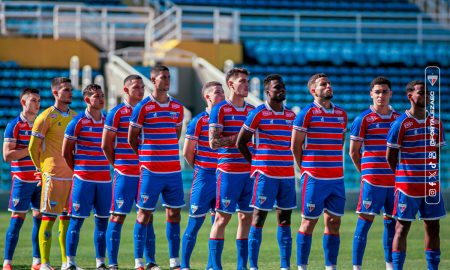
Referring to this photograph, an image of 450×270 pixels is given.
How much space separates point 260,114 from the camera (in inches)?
437

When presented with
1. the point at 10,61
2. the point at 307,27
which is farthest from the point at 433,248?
the point at 307,27

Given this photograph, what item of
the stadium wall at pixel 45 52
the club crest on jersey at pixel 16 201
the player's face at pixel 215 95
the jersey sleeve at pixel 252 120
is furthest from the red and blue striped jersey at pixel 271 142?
the stadium wall at pixel 45 52

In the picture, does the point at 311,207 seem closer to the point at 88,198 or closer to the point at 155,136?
the point at 155,136

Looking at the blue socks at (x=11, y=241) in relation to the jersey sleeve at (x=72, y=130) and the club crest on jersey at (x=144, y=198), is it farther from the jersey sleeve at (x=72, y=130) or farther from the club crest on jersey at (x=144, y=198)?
the club crest on jersey at (x=144, y=198)

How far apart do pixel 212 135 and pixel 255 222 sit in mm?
979

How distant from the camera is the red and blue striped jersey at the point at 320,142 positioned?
36.1ft

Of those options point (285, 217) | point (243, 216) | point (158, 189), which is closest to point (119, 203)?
point (158, 189)

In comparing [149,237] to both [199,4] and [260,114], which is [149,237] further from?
[199,4]

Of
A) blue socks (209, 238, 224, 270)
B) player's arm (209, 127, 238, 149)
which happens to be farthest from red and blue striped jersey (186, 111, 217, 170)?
blue socks (209, 238, 224, 270)

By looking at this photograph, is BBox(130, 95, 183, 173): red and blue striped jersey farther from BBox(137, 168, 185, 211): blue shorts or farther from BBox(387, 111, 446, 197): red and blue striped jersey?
BBox(387, 111, 446, 197): red and blue striped jersey

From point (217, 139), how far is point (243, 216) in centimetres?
82

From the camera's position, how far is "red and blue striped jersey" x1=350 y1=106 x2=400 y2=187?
11.5 meters

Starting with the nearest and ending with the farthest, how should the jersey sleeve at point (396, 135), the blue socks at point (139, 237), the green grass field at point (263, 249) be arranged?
the jersey sleeve at point (396, 135), the blue socks at point (139, 237), the green grass field at point (263, 249)

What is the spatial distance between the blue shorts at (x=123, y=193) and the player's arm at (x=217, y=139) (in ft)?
3.64
